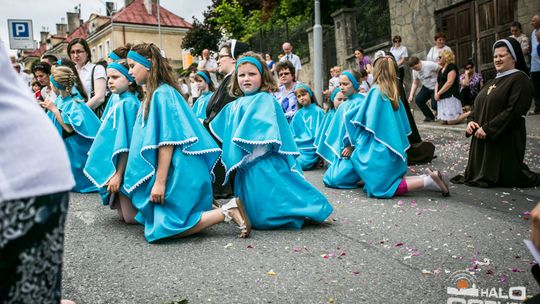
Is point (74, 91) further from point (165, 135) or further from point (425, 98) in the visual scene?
point (425, 98)

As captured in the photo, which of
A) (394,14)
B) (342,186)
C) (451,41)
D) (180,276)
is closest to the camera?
(180,276)

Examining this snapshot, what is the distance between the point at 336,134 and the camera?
281 inches

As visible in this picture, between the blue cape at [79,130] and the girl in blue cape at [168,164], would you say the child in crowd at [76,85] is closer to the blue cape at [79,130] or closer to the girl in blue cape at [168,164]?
the blue cape at [79,130]

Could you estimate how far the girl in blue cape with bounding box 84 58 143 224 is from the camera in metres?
4.57

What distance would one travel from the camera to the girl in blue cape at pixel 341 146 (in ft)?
21.6

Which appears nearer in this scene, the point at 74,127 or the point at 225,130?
the point at 225,130

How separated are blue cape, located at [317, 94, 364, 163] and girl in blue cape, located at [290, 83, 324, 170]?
1.43 m

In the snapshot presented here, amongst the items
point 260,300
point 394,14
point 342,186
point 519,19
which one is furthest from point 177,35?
point 260,300

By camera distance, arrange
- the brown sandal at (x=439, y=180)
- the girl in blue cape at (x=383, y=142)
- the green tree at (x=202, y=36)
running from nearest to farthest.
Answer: the brown sandal at (x=439, y=180), the girl in blue cape at (x=383, y=142), the green tree at (x=202, y=36)

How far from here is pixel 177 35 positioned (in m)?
56.5

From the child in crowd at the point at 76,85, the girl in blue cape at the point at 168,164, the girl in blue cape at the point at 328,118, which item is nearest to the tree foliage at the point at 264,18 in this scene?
the girl in blue cape at the point at 328,118

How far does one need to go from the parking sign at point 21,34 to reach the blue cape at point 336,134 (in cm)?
931

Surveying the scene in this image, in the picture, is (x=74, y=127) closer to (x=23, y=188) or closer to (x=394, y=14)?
(x=23, y=188)

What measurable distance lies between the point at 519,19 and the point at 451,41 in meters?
2.70
